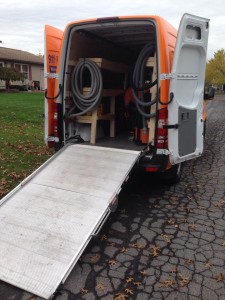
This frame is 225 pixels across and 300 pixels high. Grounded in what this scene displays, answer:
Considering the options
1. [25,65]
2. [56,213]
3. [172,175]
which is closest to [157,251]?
[56,213]

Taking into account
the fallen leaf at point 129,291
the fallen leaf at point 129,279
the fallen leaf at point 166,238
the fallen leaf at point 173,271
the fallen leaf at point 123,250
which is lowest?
the fallen leaf at point 129,291

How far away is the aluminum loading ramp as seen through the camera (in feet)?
9.50

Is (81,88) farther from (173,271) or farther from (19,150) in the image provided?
(173,271)

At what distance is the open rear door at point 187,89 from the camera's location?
427 centimetres

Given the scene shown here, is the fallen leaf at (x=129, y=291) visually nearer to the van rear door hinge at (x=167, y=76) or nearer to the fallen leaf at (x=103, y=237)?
the fallen leaf at (x=103, y=237)

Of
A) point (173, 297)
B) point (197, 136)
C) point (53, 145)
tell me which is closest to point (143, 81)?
point (197, 136)

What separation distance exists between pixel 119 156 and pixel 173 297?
2.30 metres

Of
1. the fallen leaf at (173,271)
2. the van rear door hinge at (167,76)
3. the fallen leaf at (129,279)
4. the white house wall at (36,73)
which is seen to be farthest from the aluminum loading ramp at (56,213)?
the white house wall at (36,73)

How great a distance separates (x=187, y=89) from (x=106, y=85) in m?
2.07

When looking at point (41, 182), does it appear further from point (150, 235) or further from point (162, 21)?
point (162, 21)

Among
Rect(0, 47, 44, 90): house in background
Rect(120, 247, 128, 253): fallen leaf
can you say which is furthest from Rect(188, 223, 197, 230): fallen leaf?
Rect(0, 47, 44, 90): house in background

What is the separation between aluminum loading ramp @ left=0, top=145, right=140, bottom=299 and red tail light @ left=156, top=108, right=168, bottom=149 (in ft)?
1.30

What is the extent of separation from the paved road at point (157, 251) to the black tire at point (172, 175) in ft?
0.44

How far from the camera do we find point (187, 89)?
15.6 ft
